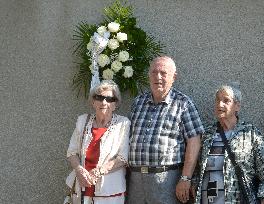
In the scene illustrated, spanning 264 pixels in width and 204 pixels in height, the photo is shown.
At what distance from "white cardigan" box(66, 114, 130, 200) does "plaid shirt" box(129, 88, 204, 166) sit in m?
0.08

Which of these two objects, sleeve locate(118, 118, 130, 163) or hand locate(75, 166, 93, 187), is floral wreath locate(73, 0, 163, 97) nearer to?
sleeve locate(118, 118, 130, 163)

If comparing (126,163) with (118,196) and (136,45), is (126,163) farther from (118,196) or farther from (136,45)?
(136,45)

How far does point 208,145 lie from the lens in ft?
14.0

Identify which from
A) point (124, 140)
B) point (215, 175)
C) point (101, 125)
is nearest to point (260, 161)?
point (215, 175)

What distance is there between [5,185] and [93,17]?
2072 millimetres

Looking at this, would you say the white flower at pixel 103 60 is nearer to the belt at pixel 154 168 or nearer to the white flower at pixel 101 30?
the white flower at pixel 101 30

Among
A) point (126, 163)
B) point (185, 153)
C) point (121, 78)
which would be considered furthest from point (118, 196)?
point (121, 78)

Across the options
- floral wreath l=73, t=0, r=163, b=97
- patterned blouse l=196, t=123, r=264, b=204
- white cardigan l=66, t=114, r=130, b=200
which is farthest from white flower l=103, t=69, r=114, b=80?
patterned blouse l=196, t=123, r=264, b=204

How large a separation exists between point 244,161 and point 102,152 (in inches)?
47.1

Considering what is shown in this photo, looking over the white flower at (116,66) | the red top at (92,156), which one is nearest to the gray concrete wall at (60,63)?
the white flower at (116,66)

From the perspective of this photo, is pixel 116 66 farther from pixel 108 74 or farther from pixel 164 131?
pixel 164 131

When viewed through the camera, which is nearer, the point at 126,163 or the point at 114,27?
the point at 126,163

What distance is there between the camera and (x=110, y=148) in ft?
14.5

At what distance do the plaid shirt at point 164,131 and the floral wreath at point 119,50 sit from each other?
1.93 feet
